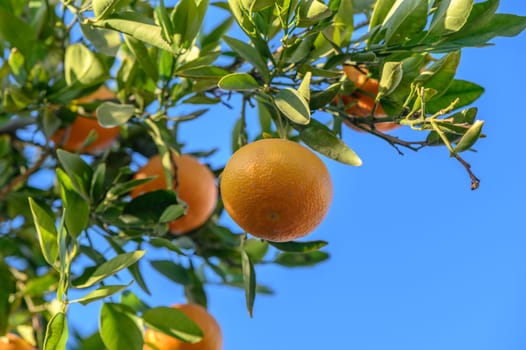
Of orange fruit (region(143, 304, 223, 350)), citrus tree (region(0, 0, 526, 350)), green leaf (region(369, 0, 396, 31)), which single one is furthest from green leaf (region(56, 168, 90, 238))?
green leaf (region(369, 0, 396, 31))

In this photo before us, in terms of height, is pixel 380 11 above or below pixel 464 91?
above

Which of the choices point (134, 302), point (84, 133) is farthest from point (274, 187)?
point (84, 133)

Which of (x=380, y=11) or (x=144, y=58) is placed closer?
(x=380, y=11)

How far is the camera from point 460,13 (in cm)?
137

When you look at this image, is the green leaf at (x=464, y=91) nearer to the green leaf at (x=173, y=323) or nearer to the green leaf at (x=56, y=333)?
the green leaf at (x=173, y=323)

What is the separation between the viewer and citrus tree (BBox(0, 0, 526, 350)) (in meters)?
1.43

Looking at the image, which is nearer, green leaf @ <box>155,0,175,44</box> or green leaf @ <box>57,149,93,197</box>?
green leaf @ <box>155,0,175,44</box>

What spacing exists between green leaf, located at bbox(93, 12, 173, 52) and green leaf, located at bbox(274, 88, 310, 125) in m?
0.26

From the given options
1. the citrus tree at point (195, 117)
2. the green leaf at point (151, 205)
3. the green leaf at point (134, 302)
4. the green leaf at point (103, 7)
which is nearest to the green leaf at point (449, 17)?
the citrus tree at point (195, 117)

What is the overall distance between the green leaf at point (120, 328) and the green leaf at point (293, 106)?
2.02 feet

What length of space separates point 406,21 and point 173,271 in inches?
38.9

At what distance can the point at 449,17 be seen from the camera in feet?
4.57

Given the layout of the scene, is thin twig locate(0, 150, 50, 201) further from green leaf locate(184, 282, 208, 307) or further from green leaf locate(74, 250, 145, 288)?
green leaf locate(74, 250, 145, 288)

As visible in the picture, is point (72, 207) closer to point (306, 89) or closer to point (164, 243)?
point (164, 243)
